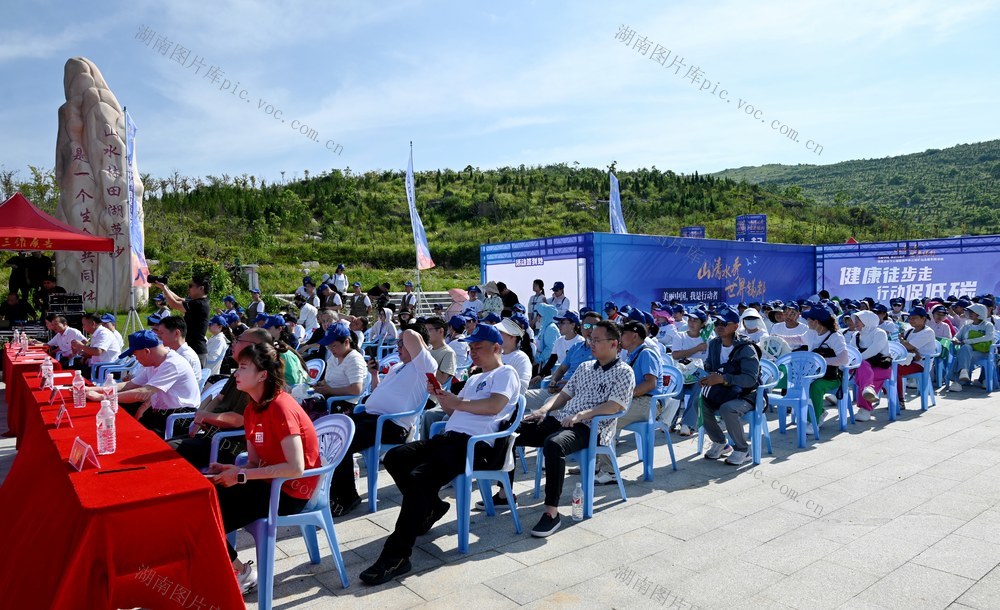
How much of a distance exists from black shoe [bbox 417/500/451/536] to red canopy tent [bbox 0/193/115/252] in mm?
10180

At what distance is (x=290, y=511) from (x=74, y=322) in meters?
12.1

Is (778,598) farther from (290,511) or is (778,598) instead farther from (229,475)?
(229,475)

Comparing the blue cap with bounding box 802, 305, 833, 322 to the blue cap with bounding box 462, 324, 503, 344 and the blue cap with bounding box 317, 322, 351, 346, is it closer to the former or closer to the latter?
the blue cap with bounding box 462, 324, 503, 344

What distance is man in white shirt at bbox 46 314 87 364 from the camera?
9641 millimetres

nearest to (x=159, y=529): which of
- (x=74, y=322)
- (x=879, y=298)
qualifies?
(x=74, y=322)

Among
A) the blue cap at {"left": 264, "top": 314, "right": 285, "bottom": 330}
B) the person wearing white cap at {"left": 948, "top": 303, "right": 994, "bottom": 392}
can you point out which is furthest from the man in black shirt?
the person wearing white cap at {"left": 948, "top": 303, "right": 994, "bottom": 392}

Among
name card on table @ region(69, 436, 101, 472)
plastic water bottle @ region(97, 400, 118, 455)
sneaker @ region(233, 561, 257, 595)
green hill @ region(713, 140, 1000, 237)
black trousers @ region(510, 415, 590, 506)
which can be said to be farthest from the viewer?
green hill @ region(713, 140, 1000, 237)

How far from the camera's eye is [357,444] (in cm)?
475

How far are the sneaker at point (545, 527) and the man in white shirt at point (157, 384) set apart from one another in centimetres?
289

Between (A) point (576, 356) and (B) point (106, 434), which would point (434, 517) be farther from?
(A) point (576, 356)

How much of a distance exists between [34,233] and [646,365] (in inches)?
429

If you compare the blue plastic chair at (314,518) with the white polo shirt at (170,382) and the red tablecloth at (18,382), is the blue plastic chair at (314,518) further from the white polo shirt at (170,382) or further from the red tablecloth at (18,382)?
the red tablecloth at (18,382)

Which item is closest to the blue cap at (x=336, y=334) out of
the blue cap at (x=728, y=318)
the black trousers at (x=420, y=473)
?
the black trousers at (x=420, y=473)

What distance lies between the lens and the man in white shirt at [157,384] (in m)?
4.92
